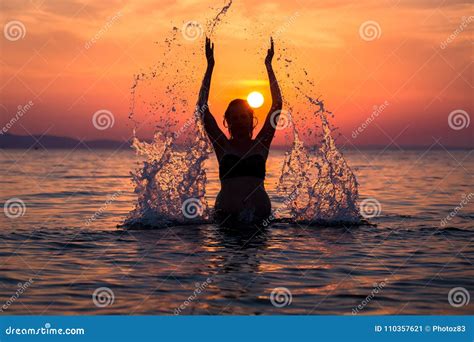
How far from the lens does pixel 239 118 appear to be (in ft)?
30.4

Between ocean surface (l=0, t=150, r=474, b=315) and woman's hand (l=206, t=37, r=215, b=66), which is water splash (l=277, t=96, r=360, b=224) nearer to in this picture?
ocean surface (l=0, t=150, r=474, b=315)

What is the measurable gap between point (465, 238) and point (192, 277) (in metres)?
4.94

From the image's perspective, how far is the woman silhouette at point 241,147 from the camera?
9.23m

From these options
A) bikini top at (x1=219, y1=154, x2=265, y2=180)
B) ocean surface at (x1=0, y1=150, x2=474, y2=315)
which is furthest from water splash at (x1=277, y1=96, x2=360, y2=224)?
bikini top at (x1=219, y1=154, x2=265, y2=180)

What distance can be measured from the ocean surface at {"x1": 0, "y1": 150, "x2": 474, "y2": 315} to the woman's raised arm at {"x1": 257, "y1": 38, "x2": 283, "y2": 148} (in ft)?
5.00

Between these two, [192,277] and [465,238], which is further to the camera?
[465,238]

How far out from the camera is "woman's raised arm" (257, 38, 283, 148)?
9.20 meters

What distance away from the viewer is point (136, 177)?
10.5 m

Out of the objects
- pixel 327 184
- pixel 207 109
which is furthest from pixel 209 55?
pixel 327 184

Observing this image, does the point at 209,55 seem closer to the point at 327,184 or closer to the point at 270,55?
the point at 270,55

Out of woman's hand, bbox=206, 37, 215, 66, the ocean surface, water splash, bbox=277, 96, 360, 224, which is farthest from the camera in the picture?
water splash, bbox=277, 96, 360, 224

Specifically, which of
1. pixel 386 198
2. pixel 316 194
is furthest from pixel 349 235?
pixel 386 198

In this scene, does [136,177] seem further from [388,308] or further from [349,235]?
[388,308]

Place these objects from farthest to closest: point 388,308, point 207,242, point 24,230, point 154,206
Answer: point 154,206 < point 24,230 < point 207,242 < point 388,308
